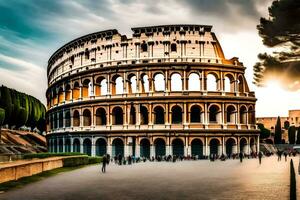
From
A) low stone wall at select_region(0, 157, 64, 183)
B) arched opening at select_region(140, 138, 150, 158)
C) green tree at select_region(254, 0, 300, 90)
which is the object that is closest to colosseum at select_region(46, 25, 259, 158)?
arched opening at select_region(140, 138, 150, 158)

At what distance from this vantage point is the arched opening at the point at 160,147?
150 feet

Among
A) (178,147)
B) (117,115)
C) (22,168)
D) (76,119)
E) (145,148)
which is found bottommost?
(145,148)

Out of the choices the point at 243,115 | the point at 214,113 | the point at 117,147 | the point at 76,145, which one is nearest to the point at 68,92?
the point at 76,145

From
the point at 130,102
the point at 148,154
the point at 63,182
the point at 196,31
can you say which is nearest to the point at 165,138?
the point at 148,154

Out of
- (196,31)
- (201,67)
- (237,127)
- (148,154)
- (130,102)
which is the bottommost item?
(148,154)

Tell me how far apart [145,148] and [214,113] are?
9.52 m

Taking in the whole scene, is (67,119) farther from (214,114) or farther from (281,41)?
(281,41)

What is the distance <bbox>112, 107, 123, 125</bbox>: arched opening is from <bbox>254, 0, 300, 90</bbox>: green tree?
3179 centimetres

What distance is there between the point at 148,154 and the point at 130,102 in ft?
21.6

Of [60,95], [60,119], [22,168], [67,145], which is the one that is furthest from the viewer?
[60,95]

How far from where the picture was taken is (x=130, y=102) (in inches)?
1828

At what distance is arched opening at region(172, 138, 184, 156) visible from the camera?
4566 centimetres

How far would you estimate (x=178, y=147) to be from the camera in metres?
45.8

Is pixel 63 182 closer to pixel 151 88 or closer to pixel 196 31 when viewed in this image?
pixel 151 88
